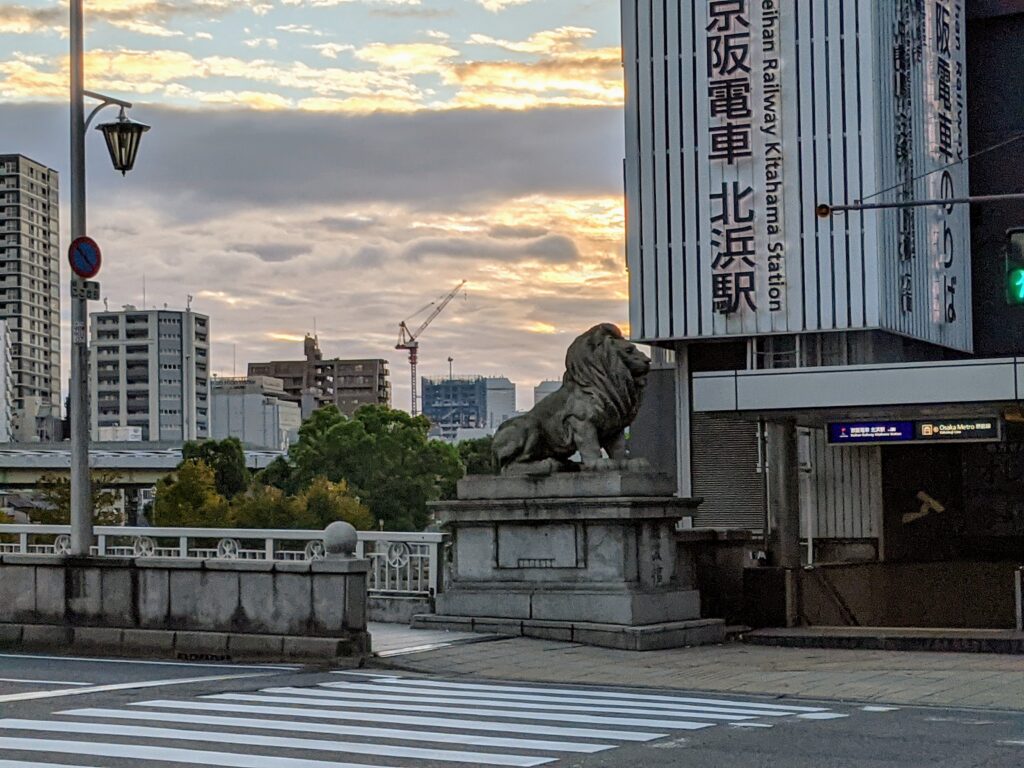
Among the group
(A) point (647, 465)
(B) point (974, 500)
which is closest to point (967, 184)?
(B) point (974, 500)

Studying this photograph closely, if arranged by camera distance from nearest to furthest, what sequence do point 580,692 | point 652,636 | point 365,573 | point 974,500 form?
point 580,692
point 365,573
point 652,636
point 974,500

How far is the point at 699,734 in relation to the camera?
39.2 ft

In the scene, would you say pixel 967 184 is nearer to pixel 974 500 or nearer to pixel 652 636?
pixel 974 500

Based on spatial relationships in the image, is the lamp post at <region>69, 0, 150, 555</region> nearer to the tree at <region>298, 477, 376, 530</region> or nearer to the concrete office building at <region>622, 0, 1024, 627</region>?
the concrete office building at <region>622, 0, 1024, 627</region>

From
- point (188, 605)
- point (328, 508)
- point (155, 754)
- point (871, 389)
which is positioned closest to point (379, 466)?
point (328, 508)

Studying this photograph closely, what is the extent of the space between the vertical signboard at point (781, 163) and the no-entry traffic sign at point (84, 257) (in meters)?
17.9

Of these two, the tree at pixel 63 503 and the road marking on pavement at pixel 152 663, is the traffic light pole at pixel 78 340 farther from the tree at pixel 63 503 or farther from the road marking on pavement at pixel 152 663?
the tree at pixel 63 503

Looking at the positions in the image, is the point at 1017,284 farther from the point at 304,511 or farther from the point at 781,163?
the point at 304,511

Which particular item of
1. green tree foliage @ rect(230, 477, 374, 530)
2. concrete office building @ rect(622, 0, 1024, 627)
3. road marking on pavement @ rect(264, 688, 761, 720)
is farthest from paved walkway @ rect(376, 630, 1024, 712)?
green tree foliage @ rect(230, 477, 374, 530)

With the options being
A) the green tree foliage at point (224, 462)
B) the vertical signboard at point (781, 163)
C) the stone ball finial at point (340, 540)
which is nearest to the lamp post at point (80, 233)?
the stone ball finial at point (340, 540)

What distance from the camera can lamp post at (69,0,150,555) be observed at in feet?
64.6

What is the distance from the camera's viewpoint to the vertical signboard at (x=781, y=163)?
34.2 m

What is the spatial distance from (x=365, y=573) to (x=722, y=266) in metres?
19.1

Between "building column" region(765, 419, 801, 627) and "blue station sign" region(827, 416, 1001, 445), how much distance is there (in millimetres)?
784
